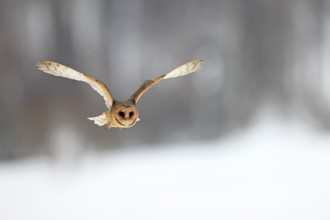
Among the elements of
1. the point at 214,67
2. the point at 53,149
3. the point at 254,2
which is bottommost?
the point at 53,149

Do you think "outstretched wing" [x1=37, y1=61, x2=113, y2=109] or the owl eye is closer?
the owl eye

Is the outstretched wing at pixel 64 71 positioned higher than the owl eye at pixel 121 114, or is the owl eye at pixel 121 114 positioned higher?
the outstretched wing at pixel 64 71

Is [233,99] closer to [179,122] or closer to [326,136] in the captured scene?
[179,122]

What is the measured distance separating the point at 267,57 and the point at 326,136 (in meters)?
1.24

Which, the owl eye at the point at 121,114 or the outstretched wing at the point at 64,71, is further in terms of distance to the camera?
the outstretched wing at the point at 64,71

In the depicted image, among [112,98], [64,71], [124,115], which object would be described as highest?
[64,71]

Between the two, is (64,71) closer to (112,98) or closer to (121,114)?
(112,98)

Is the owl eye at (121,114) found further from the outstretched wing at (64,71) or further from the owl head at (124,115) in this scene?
the outstretched wing at (64,71)

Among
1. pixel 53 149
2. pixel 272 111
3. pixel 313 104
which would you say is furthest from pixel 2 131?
pixel 313 104

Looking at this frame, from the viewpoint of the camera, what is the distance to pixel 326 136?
5.86 m

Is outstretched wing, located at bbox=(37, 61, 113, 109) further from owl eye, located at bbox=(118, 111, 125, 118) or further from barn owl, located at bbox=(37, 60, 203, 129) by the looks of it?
owl eye, located at bbox=(118, 111, 125, 118)

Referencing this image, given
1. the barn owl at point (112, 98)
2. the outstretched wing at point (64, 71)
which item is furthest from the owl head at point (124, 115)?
the outstretched wing at point (64, 71)

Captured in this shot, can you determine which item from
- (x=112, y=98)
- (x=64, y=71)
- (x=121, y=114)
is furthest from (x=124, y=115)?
(x=64, y=71)

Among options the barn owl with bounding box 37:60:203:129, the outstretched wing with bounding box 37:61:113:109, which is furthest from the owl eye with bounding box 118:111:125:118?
the outstretched wing with bounding box 37:61:113:109
